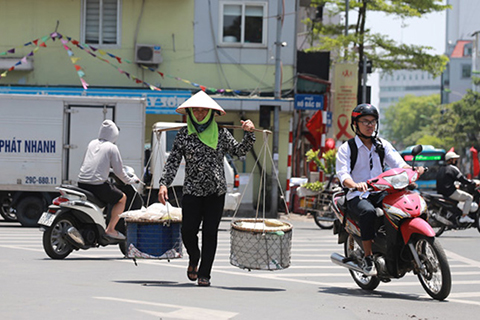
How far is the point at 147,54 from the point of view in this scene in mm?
25734

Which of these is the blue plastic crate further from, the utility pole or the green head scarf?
the utility pole

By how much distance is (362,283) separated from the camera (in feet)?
28.9

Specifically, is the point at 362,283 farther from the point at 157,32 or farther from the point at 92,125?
the point at 157,32

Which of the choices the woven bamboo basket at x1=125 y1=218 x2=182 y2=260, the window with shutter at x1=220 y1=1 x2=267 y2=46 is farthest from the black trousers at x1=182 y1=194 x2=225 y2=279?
the window with shutter at x1=220 y1=1 x2=267 y2=46

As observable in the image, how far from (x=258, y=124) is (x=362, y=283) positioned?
17441mm

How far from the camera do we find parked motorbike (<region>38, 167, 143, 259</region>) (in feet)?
→ 35.8

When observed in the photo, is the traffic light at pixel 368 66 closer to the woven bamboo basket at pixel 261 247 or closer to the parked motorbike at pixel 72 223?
the parked motorbike at pixel 72 223

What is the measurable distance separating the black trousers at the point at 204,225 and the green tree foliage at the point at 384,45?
22.5 m

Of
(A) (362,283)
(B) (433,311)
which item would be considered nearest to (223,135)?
(A) (362,283)

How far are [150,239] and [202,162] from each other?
126 centimetres

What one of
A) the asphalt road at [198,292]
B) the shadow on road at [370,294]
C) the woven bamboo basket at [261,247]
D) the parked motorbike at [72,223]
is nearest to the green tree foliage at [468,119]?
the asphalt road at [198,292]

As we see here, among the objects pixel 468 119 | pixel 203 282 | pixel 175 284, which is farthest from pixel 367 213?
pixel 468 119

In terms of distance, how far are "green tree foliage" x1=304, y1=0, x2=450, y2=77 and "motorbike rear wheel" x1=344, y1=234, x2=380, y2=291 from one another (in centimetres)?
2184

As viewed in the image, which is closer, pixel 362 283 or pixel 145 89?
pixel 362 283
